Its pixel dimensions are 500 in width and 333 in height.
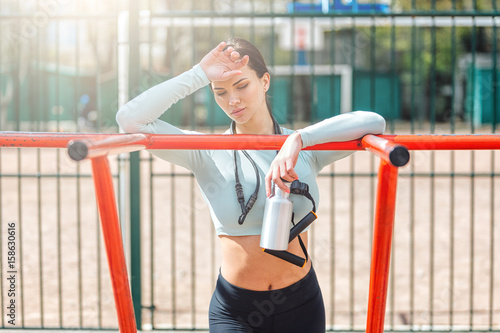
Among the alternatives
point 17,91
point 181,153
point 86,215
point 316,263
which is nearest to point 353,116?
point 181,153

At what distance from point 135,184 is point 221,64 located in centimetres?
183

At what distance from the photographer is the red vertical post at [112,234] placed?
5.10 feet

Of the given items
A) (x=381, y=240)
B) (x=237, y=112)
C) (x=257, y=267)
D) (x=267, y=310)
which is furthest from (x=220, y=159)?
(x=381, y=240)

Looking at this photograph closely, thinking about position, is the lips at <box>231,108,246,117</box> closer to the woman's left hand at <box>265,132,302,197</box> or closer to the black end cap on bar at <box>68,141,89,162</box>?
the woman's left hand at <box>265,132,302,197</box>

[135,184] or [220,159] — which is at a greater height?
[220,159]

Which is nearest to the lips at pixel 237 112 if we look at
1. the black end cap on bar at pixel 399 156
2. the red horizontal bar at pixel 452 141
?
the red horizontal bar at pixel 452 141

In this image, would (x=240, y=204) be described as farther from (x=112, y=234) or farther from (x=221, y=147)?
(x=112, y=234)

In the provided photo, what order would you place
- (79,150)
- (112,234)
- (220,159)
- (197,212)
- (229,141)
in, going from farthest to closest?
(197,212) → (220,159) → (229,141) → (112,234) → (79,150)

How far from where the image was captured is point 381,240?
5.31ft

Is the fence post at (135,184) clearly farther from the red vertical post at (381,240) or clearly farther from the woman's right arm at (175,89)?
the red vertical post at (381,240)

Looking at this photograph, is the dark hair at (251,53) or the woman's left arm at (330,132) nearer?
the woman's left arm at (330,132)

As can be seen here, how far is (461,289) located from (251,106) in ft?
11.9

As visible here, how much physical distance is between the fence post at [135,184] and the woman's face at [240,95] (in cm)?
166

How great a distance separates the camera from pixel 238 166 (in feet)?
6.72
